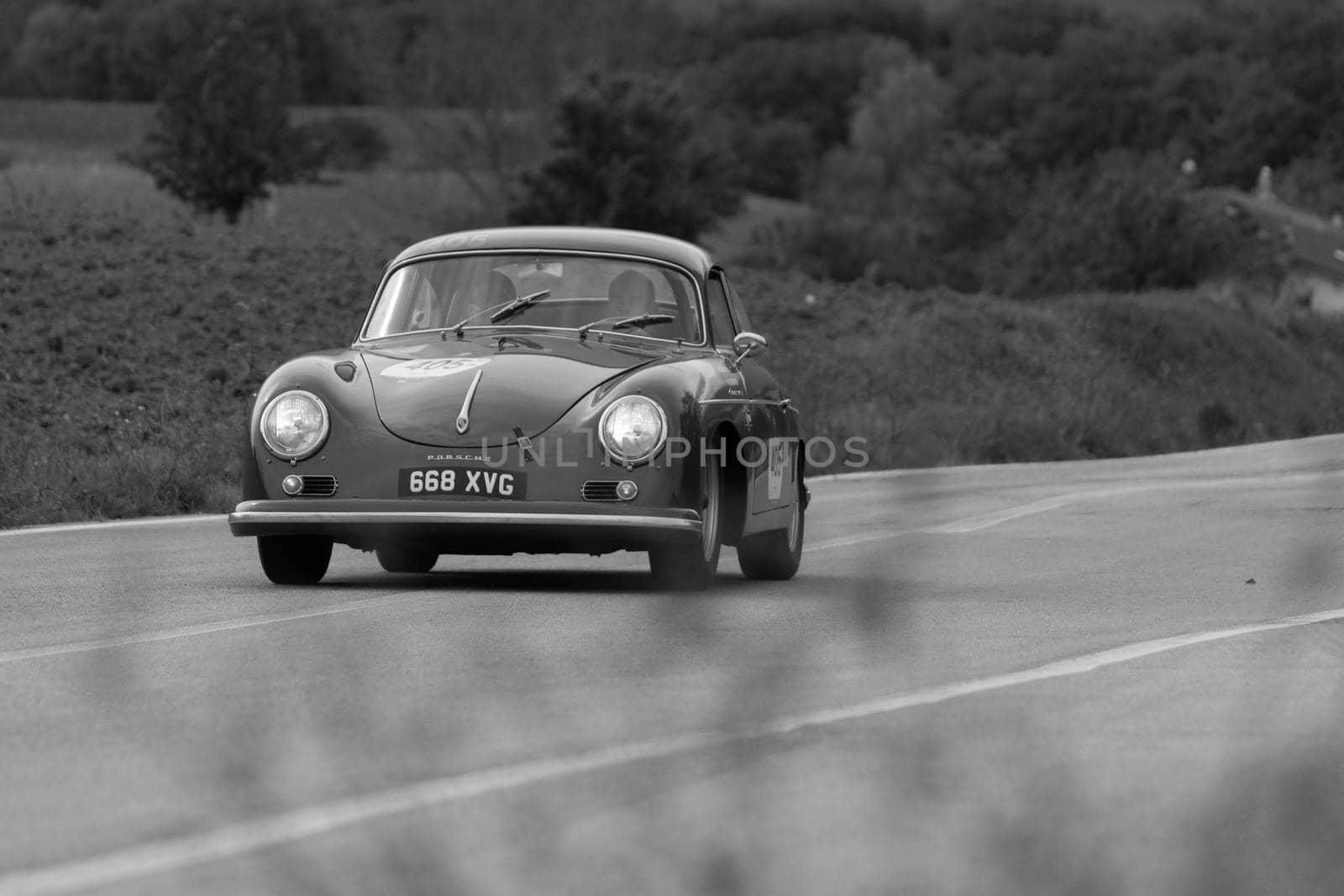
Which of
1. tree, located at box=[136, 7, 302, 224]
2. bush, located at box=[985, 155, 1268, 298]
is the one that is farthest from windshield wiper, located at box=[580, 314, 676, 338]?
bush, located at box=[985, 155, 1268, 298]

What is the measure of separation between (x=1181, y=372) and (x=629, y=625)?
39.6m

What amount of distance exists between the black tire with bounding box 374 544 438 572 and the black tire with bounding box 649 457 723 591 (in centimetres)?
183

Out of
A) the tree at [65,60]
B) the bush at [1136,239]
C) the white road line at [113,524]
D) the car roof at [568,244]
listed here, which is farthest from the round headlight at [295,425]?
the tree at [65,60]

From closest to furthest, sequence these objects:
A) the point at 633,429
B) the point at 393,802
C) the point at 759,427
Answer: the point at 393,802 < the point at 633,429 < the point at 759,427

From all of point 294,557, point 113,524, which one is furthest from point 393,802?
point 113,524

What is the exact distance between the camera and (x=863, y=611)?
363 cm

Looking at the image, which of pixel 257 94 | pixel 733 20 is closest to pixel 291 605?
pixel 257 94

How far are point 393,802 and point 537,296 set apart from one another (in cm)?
700

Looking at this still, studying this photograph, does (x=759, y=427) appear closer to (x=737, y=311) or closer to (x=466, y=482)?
(x=737, y=311)

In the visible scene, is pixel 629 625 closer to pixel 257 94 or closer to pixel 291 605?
pixel 291 605

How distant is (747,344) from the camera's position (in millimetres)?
12094

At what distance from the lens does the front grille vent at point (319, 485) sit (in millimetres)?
10617

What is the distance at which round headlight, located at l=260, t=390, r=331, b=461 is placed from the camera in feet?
35.1

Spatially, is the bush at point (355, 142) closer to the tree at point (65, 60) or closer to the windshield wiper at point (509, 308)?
the tree at point (65, 60)
